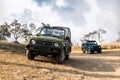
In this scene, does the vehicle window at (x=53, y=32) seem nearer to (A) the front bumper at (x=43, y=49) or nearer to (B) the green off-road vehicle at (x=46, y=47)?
(B) the green off-road vehicle at (x=46, y=47)

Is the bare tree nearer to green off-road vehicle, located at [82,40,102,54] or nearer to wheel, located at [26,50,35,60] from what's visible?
green off-road vehicle, located at [82,40,102,54]

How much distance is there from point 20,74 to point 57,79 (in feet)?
4.40

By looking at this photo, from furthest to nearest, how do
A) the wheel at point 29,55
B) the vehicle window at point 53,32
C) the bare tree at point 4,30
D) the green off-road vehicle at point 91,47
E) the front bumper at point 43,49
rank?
the bare tree at point 4,30
the green off-road vehicle at point 91,47
the vehicle window at point 53,32
the wheel at point 29,55
the front bumper at point 43,49

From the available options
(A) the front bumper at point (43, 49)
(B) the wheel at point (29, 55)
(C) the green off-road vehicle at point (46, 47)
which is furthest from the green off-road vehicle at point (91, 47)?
(A) the front bumper at point (43, 49)

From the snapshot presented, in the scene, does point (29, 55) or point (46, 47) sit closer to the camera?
point (46, 47)

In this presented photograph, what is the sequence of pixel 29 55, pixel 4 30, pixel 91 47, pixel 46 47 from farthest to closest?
pixel 4 30 < pixel 91 47 < pixel 29 55 < pixel 46 47

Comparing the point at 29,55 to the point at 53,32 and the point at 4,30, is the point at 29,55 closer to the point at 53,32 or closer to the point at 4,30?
the point at 53,32

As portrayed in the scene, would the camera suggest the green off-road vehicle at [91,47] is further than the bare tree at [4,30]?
No

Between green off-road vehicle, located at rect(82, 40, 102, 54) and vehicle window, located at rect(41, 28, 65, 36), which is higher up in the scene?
vehicle window, located at rect(41, 28, 65, 36)

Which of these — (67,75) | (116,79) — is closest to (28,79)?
(67,75)

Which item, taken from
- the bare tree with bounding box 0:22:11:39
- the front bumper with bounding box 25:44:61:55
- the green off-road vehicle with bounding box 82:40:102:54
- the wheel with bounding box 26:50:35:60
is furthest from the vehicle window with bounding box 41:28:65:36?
the bare tree with bounding box 0:22:11:39

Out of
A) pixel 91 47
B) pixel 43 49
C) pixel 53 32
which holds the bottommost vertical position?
pixel 91 47

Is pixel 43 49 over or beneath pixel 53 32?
beneath

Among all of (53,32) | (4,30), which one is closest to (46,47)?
(53,32)
